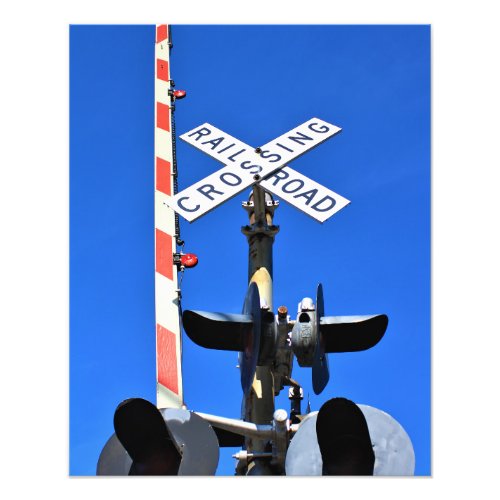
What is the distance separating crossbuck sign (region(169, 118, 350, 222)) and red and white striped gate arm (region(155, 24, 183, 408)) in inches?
30.1

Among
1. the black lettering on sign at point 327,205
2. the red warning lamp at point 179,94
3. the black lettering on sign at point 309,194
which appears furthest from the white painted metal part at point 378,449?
the red warning lamp at point 179,94

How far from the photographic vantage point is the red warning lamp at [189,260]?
11.2 metres

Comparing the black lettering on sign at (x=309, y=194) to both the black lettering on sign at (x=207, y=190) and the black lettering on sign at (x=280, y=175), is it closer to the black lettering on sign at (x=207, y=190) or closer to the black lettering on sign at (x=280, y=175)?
the black lettering on sign at (x=280, y=175)

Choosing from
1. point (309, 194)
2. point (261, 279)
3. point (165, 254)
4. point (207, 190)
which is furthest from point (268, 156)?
point (165, 254)

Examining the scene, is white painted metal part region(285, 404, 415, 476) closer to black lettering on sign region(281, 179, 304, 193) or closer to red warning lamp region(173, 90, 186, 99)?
black lettering on sign region(281, 179, 304, 193)

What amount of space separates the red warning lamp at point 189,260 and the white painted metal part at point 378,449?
3435mm

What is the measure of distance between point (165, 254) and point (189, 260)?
0.40 metres

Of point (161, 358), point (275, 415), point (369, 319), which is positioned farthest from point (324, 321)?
point (161, 358)

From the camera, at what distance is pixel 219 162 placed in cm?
1059

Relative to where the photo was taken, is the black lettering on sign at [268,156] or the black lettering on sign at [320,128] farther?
the black lettering on sign at [320,128]

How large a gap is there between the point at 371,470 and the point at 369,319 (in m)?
2.35

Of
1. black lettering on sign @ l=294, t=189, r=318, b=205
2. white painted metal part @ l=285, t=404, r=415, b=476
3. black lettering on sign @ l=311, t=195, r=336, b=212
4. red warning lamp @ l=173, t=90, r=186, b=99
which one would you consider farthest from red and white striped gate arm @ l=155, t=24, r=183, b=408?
white painted metal part @ l=285, t=404, r=415, b=476

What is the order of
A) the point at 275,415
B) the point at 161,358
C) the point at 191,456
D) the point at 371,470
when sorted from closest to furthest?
1. the point at 371,470
2. the point at 191,456
3. the point at 275,415
4. the point at 161,358

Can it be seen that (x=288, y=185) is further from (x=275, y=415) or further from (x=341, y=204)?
(x=275, y=415)
